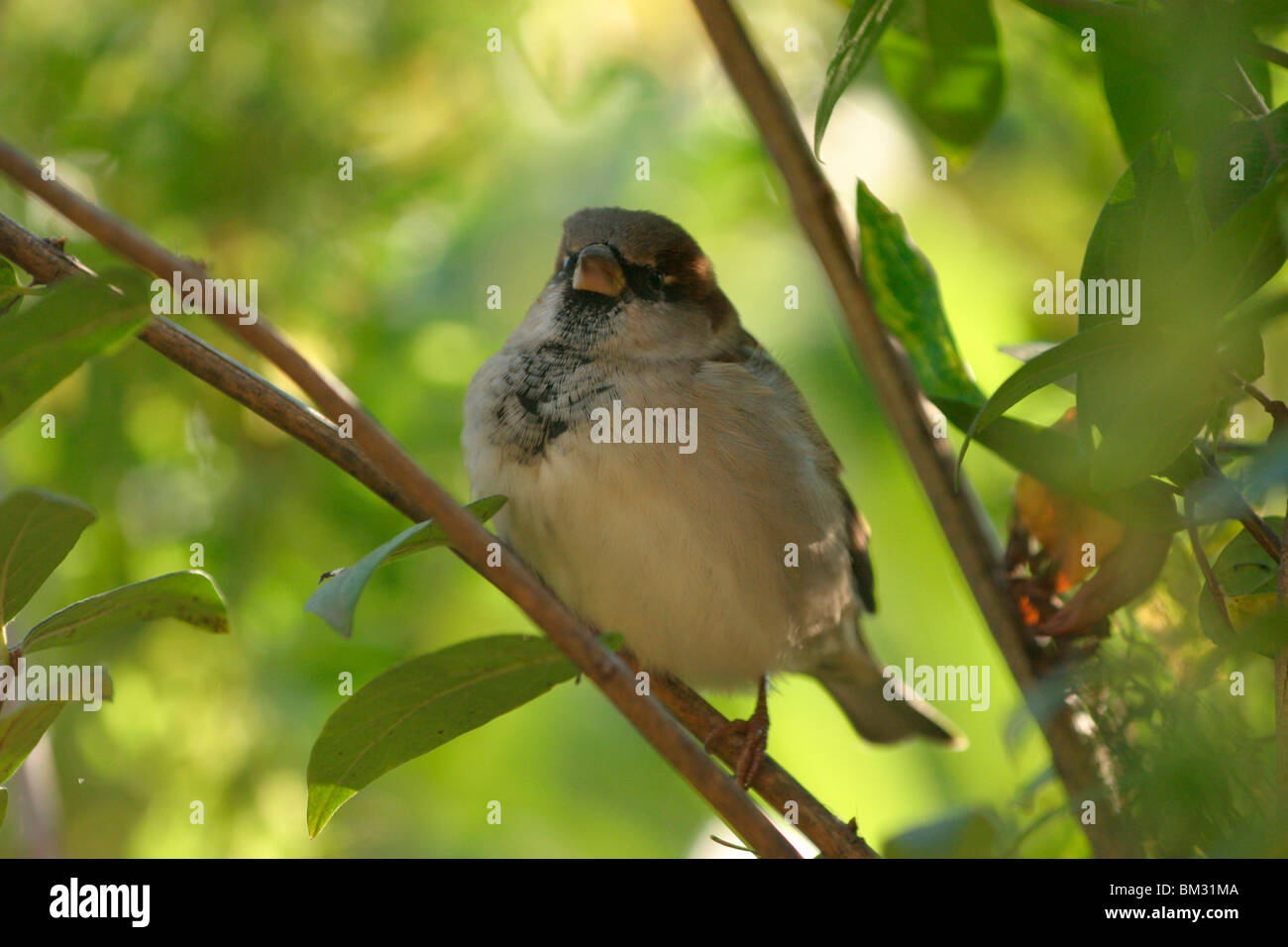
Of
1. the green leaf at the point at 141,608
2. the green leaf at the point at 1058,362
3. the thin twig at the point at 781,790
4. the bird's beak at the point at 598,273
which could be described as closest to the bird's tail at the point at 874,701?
the thin twig at the point at 781,790

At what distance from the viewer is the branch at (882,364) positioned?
131cm

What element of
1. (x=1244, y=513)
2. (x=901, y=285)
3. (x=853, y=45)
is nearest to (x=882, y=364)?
(x=901, y=285)

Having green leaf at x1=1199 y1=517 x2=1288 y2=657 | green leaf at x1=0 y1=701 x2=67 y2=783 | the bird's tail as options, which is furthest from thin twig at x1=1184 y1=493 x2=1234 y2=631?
the bird's tail

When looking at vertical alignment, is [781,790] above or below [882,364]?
below

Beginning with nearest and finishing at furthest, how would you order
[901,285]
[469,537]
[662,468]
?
[469,537] < [901,285] < [662,468]

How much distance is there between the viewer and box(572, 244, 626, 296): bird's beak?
1802 mm

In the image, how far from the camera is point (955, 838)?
3.08 feet

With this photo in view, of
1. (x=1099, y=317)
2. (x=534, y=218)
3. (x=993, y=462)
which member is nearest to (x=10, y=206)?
(x=534, y=218)

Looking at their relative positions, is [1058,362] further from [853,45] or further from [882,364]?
[882,364]

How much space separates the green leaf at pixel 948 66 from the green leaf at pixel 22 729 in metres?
1.04

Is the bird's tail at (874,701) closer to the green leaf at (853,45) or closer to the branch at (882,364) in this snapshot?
the branch at (882,364)

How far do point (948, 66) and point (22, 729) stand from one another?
1.10 m

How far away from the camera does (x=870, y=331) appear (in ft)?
4.47

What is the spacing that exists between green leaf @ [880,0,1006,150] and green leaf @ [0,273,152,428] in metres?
0.85
